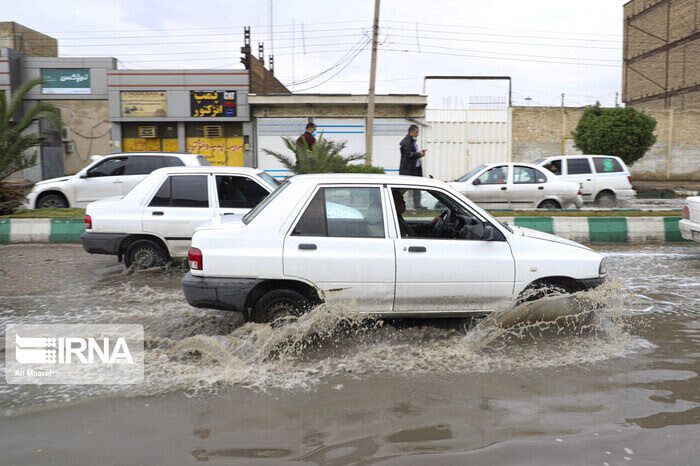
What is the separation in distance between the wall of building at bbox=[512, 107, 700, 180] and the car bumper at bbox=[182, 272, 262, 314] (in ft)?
71.0

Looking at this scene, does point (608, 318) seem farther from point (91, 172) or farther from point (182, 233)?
point (91, 172)

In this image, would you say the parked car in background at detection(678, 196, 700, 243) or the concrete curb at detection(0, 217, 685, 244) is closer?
the parked car in background at detection(678, 196, 700, 243)

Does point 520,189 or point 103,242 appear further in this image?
point 520,189

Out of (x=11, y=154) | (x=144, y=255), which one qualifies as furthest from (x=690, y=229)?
(x=11, y=154)

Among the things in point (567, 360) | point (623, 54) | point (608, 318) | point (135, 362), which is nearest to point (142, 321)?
point (135, 362)

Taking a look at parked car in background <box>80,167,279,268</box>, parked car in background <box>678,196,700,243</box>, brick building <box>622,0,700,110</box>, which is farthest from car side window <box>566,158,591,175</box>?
brick building <box>622,0,700,110</box>

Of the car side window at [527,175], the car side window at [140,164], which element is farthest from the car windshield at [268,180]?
the car side window at [527,175]

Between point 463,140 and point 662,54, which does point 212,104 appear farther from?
point 662,54

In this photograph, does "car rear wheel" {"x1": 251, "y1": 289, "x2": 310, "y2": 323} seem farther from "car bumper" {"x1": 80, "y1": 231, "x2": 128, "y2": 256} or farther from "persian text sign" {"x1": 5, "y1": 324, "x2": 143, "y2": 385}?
"car bumper" {"x1": 80, "y1": 231, "x2": 128, "y2": 256}

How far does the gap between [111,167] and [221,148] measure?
11.4m

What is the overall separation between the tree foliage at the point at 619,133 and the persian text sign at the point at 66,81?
19.5 m

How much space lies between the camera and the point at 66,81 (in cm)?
2409

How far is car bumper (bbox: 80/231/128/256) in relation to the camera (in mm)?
A: 8211

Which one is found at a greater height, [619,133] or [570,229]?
[619,133]
